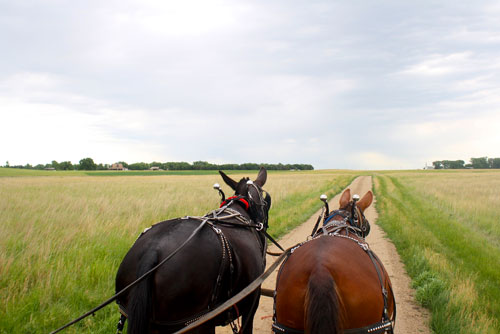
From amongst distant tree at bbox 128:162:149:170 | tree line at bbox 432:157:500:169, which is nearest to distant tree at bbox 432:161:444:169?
tree line at bbox 432:157:500:169

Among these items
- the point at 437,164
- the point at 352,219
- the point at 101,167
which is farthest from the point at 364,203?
the point at 437,164

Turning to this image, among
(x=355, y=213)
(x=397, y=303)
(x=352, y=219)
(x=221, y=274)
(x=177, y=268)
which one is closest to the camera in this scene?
(x=177, y=268)

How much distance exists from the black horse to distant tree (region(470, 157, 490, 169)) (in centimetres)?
15981

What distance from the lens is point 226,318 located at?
10.6 feet

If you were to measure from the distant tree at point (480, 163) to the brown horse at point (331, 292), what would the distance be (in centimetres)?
15966

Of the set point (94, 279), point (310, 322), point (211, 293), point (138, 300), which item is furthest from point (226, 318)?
point (94, 279)

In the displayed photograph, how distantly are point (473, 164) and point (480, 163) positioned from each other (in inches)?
98.2

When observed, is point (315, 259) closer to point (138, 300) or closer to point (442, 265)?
point (138, 300)

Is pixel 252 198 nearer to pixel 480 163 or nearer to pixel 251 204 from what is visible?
pixel 251 204

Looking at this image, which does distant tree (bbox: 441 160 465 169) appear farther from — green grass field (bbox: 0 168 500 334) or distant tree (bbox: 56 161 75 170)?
green grass field (bbox: 0 168 500 334)

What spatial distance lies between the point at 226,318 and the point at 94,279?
3169mm

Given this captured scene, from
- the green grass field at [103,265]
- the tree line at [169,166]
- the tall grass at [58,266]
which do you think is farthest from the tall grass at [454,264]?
the tree line at [169,166]

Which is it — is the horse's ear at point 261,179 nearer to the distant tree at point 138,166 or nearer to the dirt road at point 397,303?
the dirt road at point 397,303

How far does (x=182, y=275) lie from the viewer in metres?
2.65
